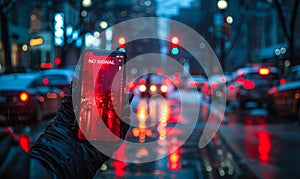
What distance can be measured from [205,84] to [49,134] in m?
26.0

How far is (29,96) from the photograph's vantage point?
13852mm

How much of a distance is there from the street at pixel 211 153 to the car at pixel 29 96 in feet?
1.58

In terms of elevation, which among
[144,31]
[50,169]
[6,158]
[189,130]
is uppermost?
[144,31]

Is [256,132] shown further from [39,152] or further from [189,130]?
[39,152]

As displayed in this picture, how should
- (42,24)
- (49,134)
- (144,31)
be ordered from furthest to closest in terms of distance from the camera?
(42,24), (144,31), (49,134)

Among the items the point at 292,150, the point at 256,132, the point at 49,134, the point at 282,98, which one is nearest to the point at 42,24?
the point at 282,98

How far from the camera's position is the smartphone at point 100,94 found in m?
3.29

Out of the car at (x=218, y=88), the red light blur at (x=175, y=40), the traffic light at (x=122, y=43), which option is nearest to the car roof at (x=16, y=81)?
the red light blur at (x=175, y=40)

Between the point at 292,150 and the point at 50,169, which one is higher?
the point at 50,169

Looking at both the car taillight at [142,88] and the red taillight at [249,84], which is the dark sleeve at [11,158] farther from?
the car taillight at [142,88]

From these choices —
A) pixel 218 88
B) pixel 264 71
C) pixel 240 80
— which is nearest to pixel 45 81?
pixel 240 80

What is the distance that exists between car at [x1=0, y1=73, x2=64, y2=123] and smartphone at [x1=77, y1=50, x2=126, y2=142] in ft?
30.0

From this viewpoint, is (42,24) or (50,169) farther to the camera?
(42,24)

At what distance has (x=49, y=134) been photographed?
363 centimetres
